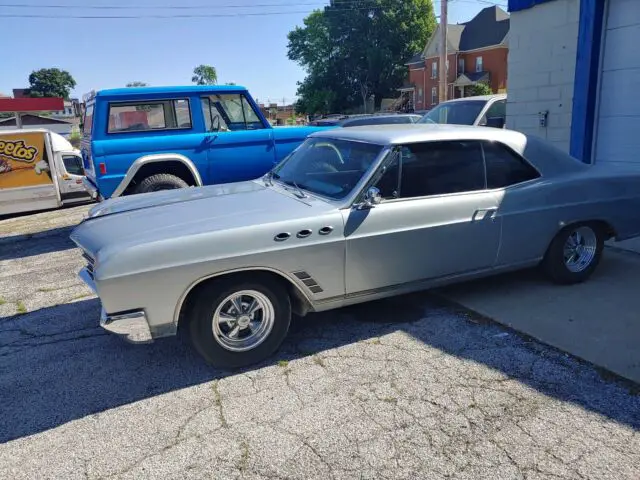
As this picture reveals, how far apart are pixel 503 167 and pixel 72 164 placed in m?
11.5

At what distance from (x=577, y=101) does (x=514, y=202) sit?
3.02 meters

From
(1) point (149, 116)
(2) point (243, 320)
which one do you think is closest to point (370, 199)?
(2) point (243, 320)

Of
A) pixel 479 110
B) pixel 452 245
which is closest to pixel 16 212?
pixel 479 110

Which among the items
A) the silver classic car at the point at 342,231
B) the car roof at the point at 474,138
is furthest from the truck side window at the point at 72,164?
the car roof at the point at 474,138

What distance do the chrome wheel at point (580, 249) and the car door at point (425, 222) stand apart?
3.33ft

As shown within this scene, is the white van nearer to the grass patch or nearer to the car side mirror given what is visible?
the grass patch

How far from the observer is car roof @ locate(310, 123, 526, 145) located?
13.3ft

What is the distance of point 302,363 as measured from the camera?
362cm

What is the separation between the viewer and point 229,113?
7.98m

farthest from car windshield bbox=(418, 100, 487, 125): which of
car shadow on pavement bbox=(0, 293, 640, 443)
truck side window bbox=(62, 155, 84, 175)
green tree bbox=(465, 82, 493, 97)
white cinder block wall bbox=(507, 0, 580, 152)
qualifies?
green tree bbox=(465, 82, 493, 97)

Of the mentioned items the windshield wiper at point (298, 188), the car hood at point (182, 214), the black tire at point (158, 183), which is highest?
the windshield wiper at point (298, 188)

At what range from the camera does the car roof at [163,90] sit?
7383 millimetres

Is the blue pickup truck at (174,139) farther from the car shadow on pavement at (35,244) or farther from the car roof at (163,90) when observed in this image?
the car shadow on pavement at (35,244)

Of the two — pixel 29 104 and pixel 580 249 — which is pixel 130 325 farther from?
pixel 29 104
